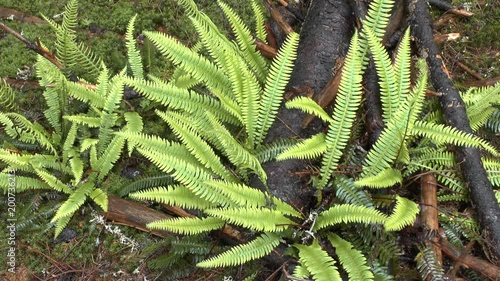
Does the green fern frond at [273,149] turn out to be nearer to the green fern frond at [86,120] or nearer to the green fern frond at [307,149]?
the green fern frond at [307,149]

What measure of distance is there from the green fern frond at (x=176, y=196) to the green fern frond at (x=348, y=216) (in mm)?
776

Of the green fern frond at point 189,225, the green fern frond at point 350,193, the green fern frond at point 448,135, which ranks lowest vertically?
the green fern frond at point 189,225

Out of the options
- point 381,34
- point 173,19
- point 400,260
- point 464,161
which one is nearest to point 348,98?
point 381,34

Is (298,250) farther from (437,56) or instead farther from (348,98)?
(437,56)

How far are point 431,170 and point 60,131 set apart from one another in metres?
2.93

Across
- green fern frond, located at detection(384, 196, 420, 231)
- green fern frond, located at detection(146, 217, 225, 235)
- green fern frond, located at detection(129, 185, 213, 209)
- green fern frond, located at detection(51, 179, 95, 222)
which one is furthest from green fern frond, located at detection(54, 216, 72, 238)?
green fern frond, located at detection(384, 196, 420, 231)

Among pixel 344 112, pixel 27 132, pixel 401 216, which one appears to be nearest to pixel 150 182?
pixel 27 132

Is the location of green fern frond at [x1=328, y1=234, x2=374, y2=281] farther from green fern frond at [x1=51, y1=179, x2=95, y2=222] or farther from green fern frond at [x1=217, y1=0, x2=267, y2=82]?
green fern frond at [x1=51, y1=179, x2=95, y2=222]

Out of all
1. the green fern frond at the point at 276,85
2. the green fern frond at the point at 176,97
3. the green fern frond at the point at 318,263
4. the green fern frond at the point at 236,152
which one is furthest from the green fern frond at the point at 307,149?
the green fern frond at the point at 176,97

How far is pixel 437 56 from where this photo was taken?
3537mm

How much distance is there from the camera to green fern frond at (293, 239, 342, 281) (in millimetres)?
2682

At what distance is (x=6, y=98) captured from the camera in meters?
3.78

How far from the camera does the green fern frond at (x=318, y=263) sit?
2.68 m

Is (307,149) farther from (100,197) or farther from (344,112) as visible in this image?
(100,197)
